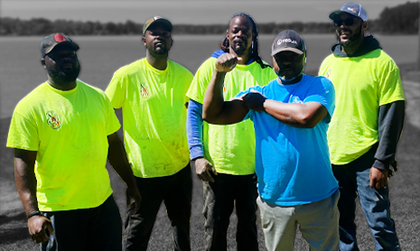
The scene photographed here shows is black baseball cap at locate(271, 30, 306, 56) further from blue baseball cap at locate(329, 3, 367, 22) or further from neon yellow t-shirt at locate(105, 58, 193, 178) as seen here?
neon yellow t-shirt at locate(105, 58, 193, 178)

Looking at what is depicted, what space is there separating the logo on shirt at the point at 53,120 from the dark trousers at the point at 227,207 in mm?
1408

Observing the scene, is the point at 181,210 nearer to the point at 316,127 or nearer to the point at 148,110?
the point at 148,110

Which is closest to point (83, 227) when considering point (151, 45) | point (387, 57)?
point (151, 45)

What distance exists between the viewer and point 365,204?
13.2 ft

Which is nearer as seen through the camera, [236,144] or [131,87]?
Result: [236,144]

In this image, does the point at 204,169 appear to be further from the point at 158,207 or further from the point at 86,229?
the point at 86,229

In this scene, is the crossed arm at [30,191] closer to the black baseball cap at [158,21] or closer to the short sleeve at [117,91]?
the short sleeve at [117,91]

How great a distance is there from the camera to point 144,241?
4.24 metres

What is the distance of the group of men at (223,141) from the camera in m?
3.09

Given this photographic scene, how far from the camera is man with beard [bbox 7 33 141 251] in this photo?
10.3 ft

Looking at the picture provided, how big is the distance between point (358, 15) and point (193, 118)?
1722 millimetres

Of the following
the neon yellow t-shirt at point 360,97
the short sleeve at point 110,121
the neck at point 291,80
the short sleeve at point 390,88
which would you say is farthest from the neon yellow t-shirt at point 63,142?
the short sleeve at point 390,88

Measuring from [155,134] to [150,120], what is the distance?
0.14 metres

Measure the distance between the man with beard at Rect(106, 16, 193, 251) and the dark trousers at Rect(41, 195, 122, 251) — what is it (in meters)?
0.68
